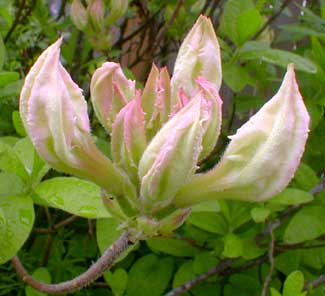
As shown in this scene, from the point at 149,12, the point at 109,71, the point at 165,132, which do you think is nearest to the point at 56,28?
the point at 149,12

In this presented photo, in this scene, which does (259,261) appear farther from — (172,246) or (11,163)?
(11,163)

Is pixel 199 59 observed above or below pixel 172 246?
above

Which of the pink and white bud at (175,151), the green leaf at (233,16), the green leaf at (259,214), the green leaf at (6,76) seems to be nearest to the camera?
the pink and white bud at (175,151)

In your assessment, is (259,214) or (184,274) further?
(184,274)

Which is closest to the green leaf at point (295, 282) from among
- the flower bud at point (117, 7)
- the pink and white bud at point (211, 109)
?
the pink and white bud at point (211, 109)

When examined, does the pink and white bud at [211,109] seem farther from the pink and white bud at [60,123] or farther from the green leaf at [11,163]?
the green leaf at [11,163]

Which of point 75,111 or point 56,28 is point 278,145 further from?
point 56,28

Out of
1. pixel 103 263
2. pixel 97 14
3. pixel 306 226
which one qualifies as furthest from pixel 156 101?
pixel 97 14
